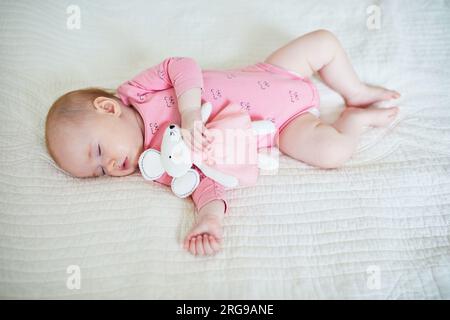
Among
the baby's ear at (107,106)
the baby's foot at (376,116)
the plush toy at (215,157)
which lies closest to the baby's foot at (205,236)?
the plush toy at (215,157)

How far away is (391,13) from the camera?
1413 mm

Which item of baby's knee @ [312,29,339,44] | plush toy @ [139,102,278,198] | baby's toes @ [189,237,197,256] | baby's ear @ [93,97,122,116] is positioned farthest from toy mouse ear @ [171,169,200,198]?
baby's knee @ [312,29,339,44]

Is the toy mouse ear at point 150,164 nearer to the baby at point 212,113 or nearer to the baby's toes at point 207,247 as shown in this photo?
the baby at point 212,113

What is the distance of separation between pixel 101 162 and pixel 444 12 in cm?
128

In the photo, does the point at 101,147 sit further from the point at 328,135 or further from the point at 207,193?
the point at 328,135

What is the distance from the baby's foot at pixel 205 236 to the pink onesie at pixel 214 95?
0.19 metres

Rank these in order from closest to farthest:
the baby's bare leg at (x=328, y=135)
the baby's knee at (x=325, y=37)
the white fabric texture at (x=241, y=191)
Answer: the white fabric texture at (x=241, y=191)
the baby's bare leg at (x=328, y=135)
the baby's knee at (x=325, y=37)

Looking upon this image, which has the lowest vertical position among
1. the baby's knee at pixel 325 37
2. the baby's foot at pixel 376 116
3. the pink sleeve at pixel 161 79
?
the baby's foot at pixel 376 116

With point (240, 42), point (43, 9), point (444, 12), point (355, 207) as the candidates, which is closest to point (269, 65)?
point (240, 42)

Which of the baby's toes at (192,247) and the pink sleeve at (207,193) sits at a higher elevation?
the pink sleeve at (207,193)

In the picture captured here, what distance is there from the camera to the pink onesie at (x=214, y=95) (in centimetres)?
109

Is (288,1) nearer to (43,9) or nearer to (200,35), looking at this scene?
(200,35)

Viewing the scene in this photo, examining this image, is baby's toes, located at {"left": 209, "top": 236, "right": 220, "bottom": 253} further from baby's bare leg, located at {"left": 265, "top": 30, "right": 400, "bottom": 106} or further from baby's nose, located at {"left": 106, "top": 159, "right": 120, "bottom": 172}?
baby's bare leg, located at {"left": 265, "top": 30, "right": 400, "bottom": 106}

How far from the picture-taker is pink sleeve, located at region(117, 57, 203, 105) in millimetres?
1058
